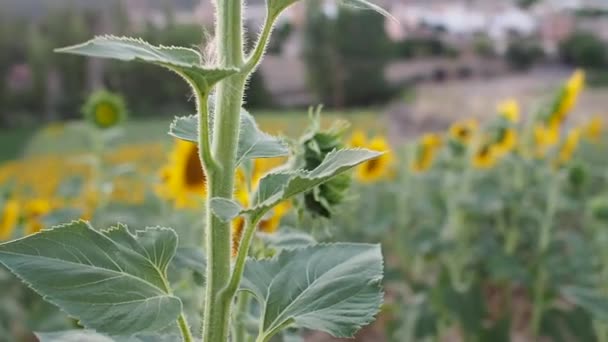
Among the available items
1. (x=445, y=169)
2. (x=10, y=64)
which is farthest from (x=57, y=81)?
(x=445, y=169)

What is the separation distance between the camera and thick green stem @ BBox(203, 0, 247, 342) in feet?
0.87

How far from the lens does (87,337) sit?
1.01ft

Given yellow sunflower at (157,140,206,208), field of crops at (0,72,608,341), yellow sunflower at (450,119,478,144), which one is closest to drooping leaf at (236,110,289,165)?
field of crops at (0,72,608,341)

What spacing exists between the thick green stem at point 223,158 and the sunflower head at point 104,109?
2.88 feet

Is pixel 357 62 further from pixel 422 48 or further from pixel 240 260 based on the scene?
pixel 240 260

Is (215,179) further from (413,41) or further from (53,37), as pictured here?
(53,37)

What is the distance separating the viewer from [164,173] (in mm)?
1181

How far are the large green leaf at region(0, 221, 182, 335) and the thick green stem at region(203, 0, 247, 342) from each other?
2 centimetres

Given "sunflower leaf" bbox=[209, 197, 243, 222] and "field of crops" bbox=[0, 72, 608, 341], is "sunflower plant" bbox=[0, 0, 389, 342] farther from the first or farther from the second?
"field of crops" bbox=[0, 72, 608, 341]

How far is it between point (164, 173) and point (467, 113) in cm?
154

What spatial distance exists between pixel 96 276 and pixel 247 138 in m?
0.09

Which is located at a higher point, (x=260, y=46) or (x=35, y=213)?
(x=260, y=46)

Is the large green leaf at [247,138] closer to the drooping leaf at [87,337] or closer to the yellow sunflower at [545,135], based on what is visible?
the drooping leaf at [87,337]

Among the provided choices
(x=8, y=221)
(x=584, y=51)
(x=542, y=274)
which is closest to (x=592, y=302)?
(x=542, y=274)
